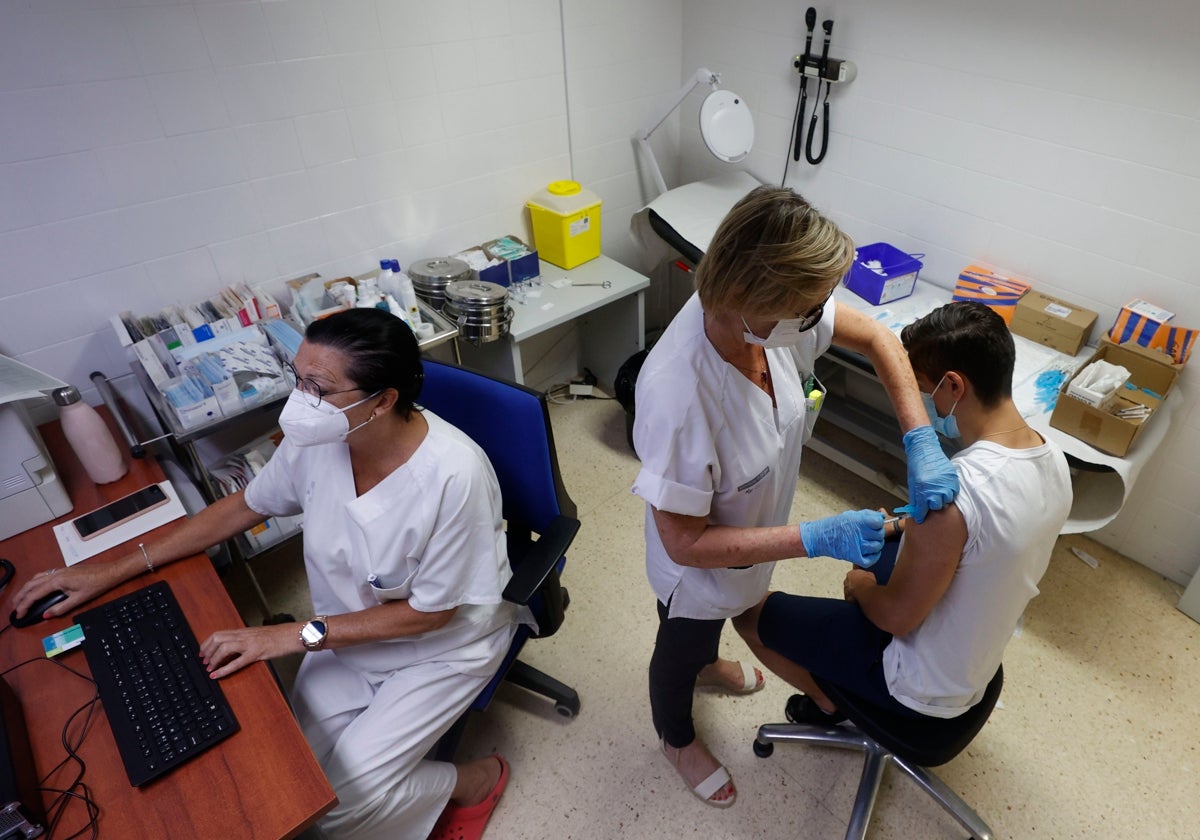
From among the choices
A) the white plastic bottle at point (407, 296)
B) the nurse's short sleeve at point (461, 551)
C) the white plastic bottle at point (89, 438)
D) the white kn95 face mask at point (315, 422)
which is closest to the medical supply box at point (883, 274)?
the white plastic bottle at point (407, 296)

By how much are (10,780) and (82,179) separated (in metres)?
1.61

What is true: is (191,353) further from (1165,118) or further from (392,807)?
(1165,118)

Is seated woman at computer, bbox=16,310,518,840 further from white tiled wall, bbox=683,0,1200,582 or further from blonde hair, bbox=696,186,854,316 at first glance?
white tiled wall, bbox=683,0,1200,582

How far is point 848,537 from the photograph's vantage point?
120 centimetres

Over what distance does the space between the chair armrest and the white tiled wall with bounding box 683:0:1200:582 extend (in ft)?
6.14

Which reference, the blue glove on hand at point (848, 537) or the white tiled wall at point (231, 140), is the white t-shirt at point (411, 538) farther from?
the white tiled wall at point (231, 140)

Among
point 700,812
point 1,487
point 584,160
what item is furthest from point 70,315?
point 700,812

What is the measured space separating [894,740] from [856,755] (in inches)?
22.2

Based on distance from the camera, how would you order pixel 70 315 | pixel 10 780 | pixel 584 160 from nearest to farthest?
pixel 10 780, pixel 70 315, pixel 584 160

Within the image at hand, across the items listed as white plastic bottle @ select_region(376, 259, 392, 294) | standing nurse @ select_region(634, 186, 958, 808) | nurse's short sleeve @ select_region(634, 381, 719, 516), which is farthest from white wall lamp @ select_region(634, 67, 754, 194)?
nurse's short sleeve @ select_region(634, 381, 719, 516)

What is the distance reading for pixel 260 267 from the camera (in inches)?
92.7

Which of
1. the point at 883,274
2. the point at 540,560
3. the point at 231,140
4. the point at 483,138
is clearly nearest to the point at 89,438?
the point at 231,140

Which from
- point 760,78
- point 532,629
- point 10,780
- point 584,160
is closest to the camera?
point 10,780

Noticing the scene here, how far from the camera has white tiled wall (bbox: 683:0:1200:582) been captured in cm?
193
